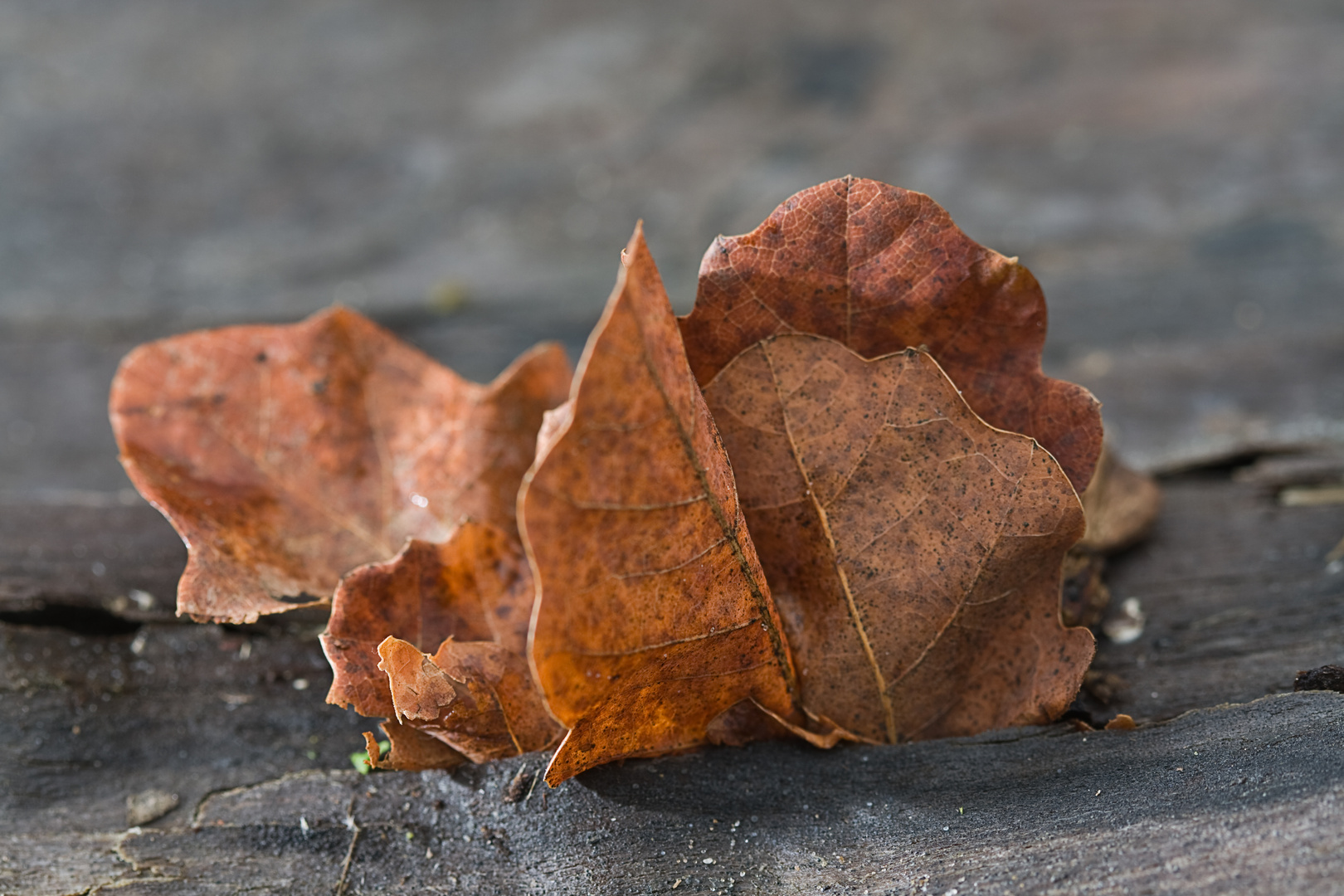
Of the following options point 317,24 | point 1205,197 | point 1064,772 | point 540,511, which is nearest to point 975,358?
point 1064,772

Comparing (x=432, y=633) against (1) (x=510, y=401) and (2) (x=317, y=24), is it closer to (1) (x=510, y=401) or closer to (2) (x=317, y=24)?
(1) (x=510, y=401)

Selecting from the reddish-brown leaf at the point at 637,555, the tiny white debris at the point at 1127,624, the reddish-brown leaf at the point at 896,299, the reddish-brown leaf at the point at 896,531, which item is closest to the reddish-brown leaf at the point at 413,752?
the reddish-brown leaf at the point at 637,555

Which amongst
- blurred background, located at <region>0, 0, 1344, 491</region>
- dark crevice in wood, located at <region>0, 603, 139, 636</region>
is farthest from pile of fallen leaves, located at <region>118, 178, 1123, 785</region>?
blurred background, located at <region>0, 0, 1344, 491</region>

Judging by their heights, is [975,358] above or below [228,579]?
above

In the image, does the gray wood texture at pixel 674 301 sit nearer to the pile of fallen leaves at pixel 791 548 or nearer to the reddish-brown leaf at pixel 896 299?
the pile of fallen leaves at pixel 791 548

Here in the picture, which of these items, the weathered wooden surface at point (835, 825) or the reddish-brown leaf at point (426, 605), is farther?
the reddish-brown leaf at point (426, 605)

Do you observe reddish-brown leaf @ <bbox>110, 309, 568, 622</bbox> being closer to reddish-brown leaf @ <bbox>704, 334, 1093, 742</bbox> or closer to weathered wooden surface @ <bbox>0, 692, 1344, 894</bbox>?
weathered wooden surface @ <bbox>0, 692, 1344, 894</bbox>
